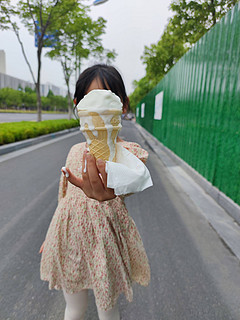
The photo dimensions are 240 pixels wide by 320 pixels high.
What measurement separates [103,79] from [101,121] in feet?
1.15

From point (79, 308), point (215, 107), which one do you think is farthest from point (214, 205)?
point (79, 308)

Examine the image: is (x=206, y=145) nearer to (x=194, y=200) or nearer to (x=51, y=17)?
(x=194, y=200)

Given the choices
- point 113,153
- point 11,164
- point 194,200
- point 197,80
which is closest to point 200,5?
point 197,80

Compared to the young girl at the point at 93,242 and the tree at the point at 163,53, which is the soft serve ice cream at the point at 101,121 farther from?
the tree at the point at 163,53

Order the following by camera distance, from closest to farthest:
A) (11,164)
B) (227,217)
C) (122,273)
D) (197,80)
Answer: (122,273)
(227,217)
(197,80)
(11,164)

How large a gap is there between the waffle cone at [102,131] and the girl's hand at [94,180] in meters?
0.04

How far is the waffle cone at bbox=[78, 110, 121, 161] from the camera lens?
74 centimetres

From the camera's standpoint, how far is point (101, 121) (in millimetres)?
739

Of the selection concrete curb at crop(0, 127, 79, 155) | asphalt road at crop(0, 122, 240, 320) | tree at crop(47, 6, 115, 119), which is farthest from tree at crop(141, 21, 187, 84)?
asphalt road at crop(0, 122, 240, 320)

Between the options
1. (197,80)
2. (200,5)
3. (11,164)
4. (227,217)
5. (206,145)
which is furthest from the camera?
(200,5)

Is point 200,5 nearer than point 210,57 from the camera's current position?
No

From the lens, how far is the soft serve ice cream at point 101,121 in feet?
2.41

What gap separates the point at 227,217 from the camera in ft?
10.3

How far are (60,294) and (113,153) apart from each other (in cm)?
159
